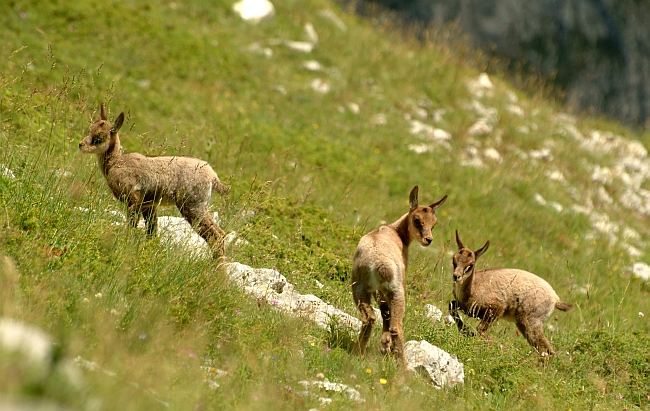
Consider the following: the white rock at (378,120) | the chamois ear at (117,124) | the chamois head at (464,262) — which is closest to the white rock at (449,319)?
the chamois head at (464,262)

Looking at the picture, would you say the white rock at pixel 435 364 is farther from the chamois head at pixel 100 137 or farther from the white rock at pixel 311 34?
the white rock at pixel 311 34

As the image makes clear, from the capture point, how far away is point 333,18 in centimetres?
2228

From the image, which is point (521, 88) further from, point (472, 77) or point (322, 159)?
point (322, 159)

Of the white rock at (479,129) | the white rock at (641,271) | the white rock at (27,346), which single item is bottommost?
the white rock at (641,271)

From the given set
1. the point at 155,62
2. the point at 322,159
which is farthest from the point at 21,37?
the point at 322,159

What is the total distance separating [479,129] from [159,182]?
1249 centimetres

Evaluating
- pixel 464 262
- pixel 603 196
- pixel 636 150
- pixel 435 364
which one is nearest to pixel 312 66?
pixel 603 196

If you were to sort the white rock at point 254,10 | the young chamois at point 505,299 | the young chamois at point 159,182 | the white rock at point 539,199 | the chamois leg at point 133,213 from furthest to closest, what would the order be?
the white rock at point 254,10 < the white rock at point 539,199 < the young chamois at point 505,299 < the young chamois at point 159,182 < the chamois leg at point 133,213

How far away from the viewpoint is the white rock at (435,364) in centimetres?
697

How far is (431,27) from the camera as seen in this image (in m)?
25.6

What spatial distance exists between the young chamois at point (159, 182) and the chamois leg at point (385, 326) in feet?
5.99

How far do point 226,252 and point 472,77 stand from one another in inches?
609

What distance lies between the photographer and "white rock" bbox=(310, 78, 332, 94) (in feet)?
60.0

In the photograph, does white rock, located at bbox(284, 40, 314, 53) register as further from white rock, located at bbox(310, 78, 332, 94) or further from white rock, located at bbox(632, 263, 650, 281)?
white rock, located at bbox(632, 263, 650, 281)
